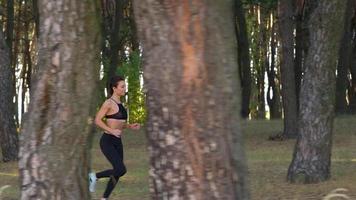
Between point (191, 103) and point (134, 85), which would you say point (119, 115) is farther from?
point (134, 85)

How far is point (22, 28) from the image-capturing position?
41438 millimetres

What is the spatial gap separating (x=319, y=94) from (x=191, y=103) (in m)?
7.48

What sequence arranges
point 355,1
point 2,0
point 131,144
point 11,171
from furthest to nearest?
point 2,0 < point 355,1 < point 131,144 < point 11,171

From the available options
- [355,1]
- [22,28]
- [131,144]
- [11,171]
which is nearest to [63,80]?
[11,171]

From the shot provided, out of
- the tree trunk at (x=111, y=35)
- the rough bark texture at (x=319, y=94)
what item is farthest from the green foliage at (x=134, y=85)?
the rough bark texture at (x=319, y=94)

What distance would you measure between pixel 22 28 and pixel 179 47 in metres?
36.3

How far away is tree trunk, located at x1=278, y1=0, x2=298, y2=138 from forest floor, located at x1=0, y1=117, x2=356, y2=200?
649 mm

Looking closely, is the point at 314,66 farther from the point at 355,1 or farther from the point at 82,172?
the point at 355,1

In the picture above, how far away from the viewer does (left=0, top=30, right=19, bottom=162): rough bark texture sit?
Answer: 18.5m

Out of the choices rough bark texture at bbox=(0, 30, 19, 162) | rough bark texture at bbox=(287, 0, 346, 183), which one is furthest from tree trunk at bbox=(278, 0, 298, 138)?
rough bark texture at bbox=(287, 0, 346, 183)

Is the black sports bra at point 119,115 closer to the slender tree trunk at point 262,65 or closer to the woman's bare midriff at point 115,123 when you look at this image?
the woman's bare midriff at point 115,123

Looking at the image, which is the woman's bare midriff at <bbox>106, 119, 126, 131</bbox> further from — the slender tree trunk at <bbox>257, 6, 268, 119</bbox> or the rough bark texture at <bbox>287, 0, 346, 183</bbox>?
the slender tree trunk at <bbox>257, 6, 268, 119</bbox>

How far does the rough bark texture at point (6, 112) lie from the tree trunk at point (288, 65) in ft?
23.5

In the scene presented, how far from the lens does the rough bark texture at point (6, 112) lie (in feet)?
60.8
